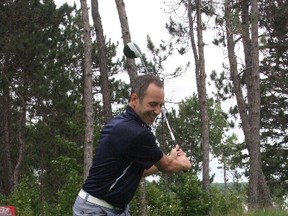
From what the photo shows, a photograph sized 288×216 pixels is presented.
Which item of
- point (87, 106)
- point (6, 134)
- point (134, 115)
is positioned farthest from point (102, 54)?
point (134, 115)

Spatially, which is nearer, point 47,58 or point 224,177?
point 47,58

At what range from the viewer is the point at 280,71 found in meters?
30.2

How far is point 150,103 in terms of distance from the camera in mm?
3711

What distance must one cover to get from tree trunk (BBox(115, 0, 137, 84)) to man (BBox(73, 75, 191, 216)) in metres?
12.7

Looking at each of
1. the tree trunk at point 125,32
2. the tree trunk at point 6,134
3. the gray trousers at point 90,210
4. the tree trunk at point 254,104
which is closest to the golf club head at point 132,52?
the gray trousers at point 90,210

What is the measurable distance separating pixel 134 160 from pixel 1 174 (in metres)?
29.3

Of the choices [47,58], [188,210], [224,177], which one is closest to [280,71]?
[47,58]

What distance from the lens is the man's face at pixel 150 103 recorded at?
3695 mm

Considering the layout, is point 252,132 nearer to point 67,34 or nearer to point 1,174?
point 67,34

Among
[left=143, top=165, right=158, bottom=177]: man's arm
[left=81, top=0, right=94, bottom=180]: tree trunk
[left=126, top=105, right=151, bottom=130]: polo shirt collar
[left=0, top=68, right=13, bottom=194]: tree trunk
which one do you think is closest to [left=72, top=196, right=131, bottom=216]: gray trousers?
[left=143, top=165, right=158, bottom=177]: man's arm

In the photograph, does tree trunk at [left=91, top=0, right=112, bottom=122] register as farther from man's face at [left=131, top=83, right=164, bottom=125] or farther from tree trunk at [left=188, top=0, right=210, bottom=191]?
man's face at [left=131, top=83, right=164, bottom=125]

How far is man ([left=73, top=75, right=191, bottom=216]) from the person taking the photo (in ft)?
12.2

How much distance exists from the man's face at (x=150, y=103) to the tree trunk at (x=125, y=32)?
12.7m

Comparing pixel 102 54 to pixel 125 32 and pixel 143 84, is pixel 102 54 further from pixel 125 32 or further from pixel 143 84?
pixel 143 84
